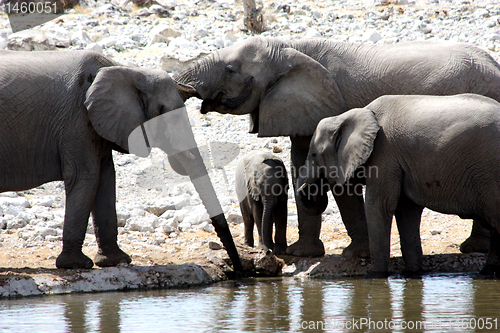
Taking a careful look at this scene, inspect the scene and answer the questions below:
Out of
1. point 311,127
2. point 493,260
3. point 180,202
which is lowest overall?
point 493,260

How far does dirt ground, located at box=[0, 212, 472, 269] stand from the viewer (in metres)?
7.54

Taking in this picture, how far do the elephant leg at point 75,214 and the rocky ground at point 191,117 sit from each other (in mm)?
562

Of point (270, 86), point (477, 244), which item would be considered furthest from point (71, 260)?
point (477, 244)

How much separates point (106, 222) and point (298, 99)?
8.16 feet

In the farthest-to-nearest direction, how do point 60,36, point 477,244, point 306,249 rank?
point 60,36 < point 477,244 < point 306,249

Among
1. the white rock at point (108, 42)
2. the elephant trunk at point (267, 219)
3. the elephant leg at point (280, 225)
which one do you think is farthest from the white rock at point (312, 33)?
the elephant trunk at point (267, 219)

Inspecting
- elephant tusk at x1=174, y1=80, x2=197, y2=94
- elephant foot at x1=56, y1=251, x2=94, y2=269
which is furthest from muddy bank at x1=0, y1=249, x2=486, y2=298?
elephant tusk at x1=174, y1=80, x2=197, y2=94

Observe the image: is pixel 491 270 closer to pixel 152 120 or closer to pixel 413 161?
pixel 413 161

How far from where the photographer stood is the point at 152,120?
687cm

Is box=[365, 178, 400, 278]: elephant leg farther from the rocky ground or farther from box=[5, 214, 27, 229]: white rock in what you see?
box=[5, 214, 27, 229]: white rock

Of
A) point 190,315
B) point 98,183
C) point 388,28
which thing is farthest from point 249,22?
point 190,315

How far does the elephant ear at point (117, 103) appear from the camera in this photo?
6637mm

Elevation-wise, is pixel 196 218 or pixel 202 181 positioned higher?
pixel 202 181

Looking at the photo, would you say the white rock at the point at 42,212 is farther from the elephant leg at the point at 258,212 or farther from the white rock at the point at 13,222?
the elephant leg at the point at 258,212
